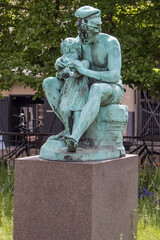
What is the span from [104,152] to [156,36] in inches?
163

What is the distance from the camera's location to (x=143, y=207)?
5.36m

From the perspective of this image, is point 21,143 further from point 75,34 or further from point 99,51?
point 99,51

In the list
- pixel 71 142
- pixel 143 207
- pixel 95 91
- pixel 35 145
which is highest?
pixel 95 91

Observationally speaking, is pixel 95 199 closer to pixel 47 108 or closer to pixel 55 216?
pixel 55 216

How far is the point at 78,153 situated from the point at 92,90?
0.63 m

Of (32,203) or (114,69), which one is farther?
(114,69)

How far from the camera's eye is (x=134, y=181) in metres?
4.47

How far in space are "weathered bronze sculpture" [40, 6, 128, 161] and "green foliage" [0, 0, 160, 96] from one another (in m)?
3.38

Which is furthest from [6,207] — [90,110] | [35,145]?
[35,145]

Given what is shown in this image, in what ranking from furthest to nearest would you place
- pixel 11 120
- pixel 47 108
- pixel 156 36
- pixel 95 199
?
pixel 11 120, pixel 47 108, pixel 156 36, pixel 95 199

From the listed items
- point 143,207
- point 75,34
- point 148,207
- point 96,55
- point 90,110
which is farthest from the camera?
point 75,34

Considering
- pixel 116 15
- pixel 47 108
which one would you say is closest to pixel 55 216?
pixel 116 15

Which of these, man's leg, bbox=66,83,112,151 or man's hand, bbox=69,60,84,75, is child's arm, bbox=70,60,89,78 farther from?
man's leg, bbox=66,83,112,151

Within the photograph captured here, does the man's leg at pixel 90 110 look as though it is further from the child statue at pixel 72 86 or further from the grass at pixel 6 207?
the grass at pixel 6 207
